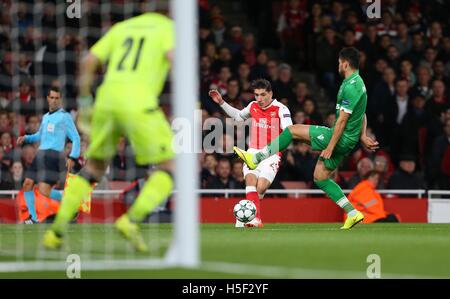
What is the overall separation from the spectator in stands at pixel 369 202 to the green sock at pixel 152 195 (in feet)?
28.6

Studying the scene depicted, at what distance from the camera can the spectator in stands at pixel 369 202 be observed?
18750 mm

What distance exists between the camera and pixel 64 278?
30.9 ft

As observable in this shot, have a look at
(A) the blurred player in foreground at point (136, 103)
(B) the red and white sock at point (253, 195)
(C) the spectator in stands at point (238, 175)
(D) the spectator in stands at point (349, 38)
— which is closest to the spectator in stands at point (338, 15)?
(D) the spectator in stands at point (349, 38)

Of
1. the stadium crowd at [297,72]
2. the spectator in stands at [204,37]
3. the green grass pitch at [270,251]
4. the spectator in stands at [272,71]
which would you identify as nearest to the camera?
the green grass pitch at [270,251]

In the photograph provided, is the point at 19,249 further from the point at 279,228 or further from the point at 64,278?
the point at 279,228

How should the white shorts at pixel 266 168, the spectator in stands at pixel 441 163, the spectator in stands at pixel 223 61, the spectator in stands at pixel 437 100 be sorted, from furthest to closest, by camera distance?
the spectator in stands at pixel 437 100
the spectator in stands at pixel 223 61
the spectator in stands at pixel 441 163
the white shorts at pixel 266 168

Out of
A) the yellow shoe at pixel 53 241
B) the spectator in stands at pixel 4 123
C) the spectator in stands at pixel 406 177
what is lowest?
the spectator in stands at pixel 406 177

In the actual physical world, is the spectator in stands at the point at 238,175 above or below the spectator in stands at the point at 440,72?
below

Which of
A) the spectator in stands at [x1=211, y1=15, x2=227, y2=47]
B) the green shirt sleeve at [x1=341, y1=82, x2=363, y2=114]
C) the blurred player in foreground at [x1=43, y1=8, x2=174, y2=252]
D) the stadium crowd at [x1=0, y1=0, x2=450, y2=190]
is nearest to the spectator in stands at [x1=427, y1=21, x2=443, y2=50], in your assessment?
the stadium crowd at [x1=0, y1=0, x2=450, y2=190]

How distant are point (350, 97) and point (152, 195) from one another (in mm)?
4983

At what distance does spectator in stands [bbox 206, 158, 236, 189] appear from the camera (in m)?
18.9

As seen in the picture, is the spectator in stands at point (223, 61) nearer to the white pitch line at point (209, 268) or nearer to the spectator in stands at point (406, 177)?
the spectator in stands at point (406, 177)

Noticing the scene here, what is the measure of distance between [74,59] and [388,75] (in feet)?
20.3

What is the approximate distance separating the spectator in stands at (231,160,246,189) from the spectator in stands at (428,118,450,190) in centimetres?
335
